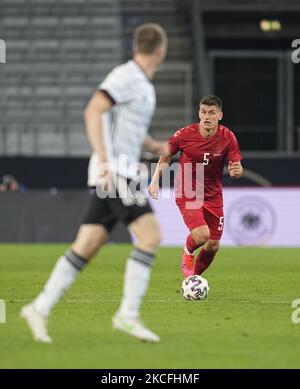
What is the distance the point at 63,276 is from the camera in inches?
290

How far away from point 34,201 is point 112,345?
14681mm

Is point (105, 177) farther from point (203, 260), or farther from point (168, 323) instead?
point (203, 260)

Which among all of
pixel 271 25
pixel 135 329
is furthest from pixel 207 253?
pixel 271 25

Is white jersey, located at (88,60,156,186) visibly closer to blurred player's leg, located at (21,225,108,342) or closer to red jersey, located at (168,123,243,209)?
blurred player's leg, located at (21,225,108,342)

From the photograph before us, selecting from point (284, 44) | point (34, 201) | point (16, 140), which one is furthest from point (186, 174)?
point (284, 44)

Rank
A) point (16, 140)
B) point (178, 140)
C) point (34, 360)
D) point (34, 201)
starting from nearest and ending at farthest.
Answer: point (34, 360)
point (178, 140)
point (34, 201)
point (16, 140)

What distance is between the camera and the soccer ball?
10.7 m

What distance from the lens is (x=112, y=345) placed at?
291 inches

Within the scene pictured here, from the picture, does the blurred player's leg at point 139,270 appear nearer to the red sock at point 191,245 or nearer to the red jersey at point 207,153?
the red sock at point 191,245

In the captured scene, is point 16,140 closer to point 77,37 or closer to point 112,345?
point 77,37

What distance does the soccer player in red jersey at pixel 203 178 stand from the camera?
11117 millimetres

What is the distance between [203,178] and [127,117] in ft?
13.3

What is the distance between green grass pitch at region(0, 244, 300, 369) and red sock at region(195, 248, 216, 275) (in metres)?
0.33
